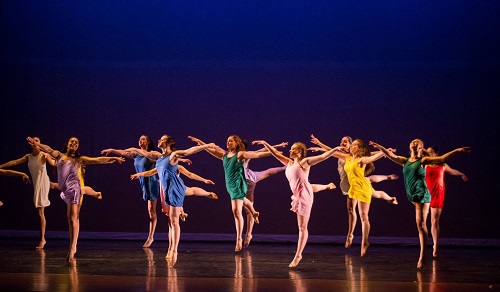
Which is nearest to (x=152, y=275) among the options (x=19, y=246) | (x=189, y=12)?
(x=19, y=246)

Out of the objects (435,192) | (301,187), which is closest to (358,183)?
(435,192)

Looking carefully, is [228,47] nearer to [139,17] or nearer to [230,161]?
[139,17]

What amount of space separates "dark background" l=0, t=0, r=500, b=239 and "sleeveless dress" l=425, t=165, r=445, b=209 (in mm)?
1694

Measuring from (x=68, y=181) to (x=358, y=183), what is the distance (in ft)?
11.6

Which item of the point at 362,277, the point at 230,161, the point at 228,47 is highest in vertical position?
the point at 228,47

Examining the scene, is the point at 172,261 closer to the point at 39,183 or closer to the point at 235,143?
the point at 235,143

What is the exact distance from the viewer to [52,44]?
10539mm

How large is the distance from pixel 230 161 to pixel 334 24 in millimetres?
3155

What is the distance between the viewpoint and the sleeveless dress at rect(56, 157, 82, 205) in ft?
24.4

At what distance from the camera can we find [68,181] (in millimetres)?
7461

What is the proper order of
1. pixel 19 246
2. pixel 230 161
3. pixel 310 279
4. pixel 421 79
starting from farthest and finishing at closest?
pixel 421 79 → pixel 19 246 → pixel 230 161 → pixel 310 279

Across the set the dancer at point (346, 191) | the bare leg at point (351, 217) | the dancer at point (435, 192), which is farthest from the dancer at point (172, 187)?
the dancer at point (435, 192)

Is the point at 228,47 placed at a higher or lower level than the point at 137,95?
higher

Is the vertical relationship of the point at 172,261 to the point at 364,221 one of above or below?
below
